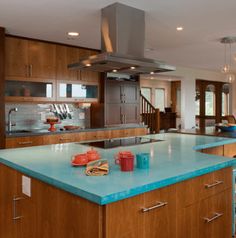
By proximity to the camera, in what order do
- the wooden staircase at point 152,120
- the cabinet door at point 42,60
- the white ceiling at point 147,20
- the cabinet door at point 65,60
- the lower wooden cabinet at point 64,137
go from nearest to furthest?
1. the white ceiling at point 147,20
2. the lower wooden cabinet at point 64,137
3. the cabinet door at point 42,60
4. the cabinet door at point 65,60
5. the wooden staircase at point 152,120

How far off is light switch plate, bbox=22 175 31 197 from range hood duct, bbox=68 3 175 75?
→ 4.51 feet

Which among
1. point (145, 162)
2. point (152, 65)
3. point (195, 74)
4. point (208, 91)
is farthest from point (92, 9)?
point (208, 91)

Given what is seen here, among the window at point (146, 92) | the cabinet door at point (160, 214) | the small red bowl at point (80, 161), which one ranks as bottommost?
the cabinet door at point (160, 214)

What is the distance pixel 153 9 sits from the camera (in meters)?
3.25

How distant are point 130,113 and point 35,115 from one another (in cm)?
204

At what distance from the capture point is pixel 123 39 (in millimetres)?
3029

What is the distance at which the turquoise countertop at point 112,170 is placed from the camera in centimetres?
142

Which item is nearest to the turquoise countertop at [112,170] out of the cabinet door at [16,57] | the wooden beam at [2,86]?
the wooden beam at [2,86]

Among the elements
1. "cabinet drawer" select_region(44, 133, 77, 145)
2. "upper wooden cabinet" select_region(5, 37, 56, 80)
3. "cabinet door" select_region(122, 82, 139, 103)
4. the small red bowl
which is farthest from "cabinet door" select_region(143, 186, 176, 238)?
"cabinet door" select_region(122, 82, 139, 103)

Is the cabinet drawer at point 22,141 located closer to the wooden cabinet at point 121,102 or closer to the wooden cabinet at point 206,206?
the wooden cabinet at point 121,102

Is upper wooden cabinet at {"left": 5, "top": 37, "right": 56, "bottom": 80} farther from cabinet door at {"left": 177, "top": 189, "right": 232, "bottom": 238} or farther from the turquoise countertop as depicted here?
cabinet door at {"left": 177, "top": 189, "right": 232, "bottom": 238}

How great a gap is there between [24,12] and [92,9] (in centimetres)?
85

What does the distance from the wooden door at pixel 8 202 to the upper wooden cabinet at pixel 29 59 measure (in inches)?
96.8

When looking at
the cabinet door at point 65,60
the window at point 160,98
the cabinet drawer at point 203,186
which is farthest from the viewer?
the window at point 160,98
